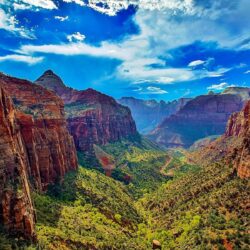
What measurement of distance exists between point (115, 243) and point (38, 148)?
1623 inches

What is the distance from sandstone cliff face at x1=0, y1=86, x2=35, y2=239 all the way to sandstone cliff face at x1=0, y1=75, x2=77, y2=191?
97.7 ft

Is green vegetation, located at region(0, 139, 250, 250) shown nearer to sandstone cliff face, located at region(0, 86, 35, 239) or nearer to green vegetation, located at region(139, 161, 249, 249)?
green vegetation, located at region(139, 161, 249, 249)

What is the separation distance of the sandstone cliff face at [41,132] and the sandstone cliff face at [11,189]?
2978 cm

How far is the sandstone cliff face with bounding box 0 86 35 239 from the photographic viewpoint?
62.9 meters

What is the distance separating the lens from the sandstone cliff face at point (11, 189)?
206 ft

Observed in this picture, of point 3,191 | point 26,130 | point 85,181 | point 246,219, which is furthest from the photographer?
point 85,181

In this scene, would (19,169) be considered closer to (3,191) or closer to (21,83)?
(3,191)

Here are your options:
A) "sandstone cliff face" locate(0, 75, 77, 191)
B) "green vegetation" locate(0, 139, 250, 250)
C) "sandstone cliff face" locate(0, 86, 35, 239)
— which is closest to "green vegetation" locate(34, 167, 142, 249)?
"green vegetation" locate(0, 139, 250, 250)

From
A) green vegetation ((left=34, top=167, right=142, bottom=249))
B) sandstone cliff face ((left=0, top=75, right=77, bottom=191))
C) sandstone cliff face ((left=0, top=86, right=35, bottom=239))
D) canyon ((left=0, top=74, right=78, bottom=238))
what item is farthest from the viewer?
sandstone cliff face ((left=0, top=75, right=77, bottom=191))

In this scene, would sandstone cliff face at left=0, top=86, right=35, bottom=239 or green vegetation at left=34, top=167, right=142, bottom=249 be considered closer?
sandstone cliff face at left=0, top=86, right=35, bottom=239

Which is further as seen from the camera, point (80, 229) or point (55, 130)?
point (55, 130)

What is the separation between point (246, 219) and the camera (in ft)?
273

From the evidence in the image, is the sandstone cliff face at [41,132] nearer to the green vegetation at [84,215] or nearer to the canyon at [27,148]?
the canyon at [27,148]

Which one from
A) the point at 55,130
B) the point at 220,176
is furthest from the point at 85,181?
the point at 220,176
